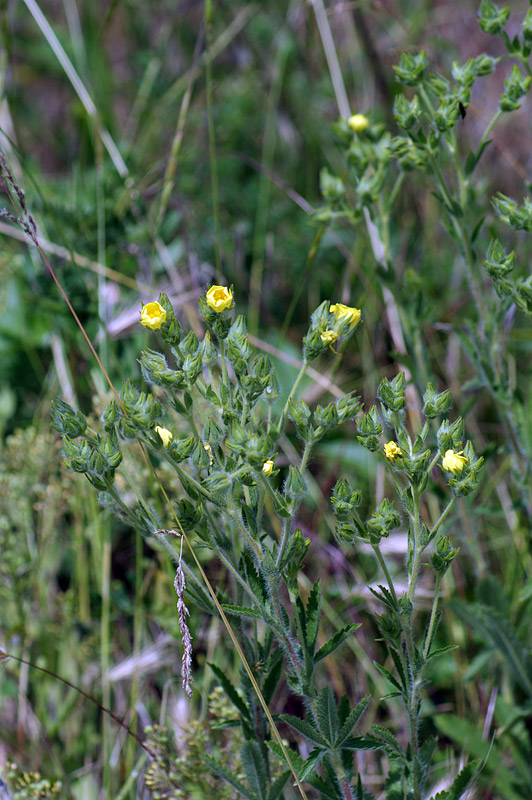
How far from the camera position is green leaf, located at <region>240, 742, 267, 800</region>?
61.0 inches

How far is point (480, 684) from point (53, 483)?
150cm

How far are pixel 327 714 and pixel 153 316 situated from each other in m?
0.82

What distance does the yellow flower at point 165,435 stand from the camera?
1.46 m

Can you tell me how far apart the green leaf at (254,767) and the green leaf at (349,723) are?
0.66ft

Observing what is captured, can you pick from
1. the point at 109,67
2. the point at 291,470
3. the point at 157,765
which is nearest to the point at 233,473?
the point at 291,470

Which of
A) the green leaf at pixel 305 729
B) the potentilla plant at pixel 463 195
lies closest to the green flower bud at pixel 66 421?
the green leaf at pixel 305 729

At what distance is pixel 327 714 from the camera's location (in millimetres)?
1423

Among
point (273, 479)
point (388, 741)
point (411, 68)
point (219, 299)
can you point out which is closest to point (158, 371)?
point (219, 299)

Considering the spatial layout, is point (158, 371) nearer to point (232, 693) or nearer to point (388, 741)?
point (232, 693)

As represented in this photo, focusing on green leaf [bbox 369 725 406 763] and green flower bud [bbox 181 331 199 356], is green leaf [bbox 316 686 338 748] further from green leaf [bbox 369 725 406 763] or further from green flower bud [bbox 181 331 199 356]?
green flower bud [bbox 181 331 199 356]

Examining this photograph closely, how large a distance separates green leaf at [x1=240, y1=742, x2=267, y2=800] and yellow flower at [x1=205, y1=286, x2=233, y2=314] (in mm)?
884

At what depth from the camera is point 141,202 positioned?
2.91 m

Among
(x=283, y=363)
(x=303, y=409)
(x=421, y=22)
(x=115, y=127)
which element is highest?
(x=421, y=22)

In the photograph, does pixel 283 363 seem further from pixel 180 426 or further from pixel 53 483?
pixel 53 483
